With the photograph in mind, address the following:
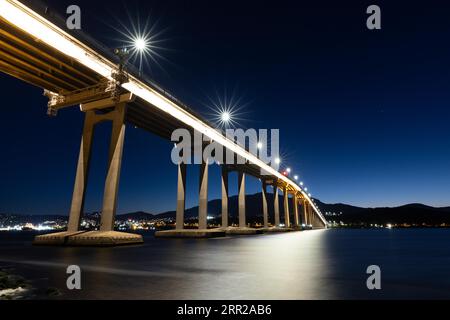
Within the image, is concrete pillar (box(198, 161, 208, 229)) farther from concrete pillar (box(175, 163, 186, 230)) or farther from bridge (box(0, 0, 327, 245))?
bridge (box(0, 0, 327, 245))

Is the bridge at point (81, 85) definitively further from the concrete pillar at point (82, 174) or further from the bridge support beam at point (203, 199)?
the bridge support beam at point (203, 199)

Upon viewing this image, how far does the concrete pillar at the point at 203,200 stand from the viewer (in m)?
47.9

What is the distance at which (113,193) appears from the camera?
26969 mm

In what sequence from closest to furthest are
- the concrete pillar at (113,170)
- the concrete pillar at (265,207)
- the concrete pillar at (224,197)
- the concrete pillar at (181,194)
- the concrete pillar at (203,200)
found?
the concrete pillar at (113,170), the concrete pillar at (181,194), the concrete pillar at (203,200), the concrete pillar at (224,197), the concrete pillar at (265,207)

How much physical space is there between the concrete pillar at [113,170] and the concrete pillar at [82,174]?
2606 millimetres

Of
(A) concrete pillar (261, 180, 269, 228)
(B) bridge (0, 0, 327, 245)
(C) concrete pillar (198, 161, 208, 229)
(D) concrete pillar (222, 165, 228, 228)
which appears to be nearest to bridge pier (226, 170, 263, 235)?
(D) concrete pillar (222, 165, 228, 228)

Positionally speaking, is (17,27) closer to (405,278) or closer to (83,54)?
(83,54)

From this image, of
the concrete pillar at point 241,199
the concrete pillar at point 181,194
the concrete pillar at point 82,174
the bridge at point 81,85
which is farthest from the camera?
the concrete pillar at point 241,199

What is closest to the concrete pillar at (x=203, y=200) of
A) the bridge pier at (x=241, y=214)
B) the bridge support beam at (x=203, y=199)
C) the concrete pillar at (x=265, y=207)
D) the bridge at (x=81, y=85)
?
the bridge support beam at (x=203, y=199)

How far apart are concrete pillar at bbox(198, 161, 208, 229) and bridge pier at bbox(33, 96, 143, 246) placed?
18.9 m

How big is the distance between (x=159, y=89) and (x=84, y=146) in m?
9.27

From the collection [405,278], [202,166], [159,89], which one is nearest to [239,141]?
[202,166]

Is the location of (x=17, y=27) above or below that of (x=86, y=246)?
above

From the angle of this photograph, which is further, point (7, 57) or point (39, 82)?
point (39, 82)
